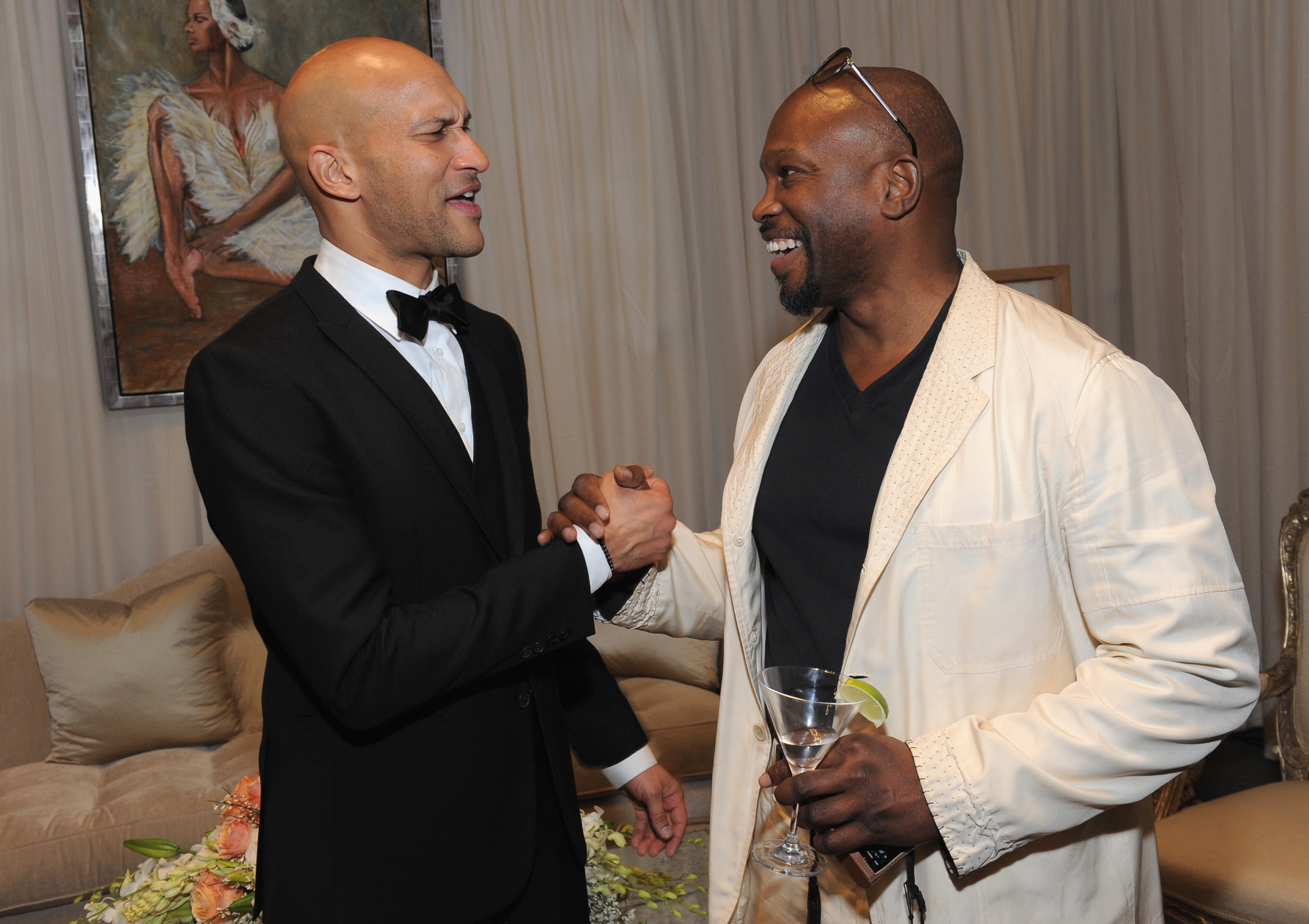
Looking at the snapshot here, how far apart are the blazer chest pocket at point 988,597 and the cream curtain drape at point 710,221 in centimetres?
321

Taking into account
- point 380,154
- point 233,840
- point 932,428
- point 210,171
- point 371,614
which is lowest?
point 233,840

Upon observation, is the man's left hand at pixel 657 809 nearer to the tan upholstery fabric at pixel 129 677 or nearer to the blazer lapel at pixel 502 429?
the blazer lapel at pixel 502 429

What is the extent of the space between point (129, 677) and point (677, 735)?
198cm

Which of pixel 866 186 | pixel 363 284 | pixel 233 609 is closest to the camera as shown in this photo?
pixel 363 284

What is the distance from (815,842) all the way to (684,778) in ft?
7.46

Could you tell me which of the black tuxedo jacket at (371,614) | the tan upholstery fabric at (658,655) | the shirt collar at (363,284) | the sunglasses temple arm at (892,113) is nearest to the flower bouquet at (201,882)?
the black tuxedo jacket at (371,614)

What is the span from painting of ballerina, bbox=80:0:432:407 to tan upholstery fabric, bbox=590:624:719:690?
A: 6.65ft

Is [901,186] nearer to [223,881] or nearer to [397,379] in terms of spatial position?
[397,379]

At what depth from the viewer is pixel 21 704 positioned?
153 inches

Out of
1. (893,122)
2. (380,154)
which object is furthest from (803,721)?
(380,154)

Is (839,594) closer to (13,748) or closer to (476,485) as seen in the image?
(476,485)

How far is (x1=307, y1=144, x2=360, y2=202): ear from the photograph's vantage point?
1.83 meters

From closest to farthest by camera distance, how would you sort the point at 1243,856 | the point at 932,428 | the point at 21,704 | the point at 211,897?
the point at 932,428
the point at 211,897
the point at 1243,856
the point at 21,704

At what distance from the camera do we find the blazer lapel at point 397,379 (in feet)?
5.50
